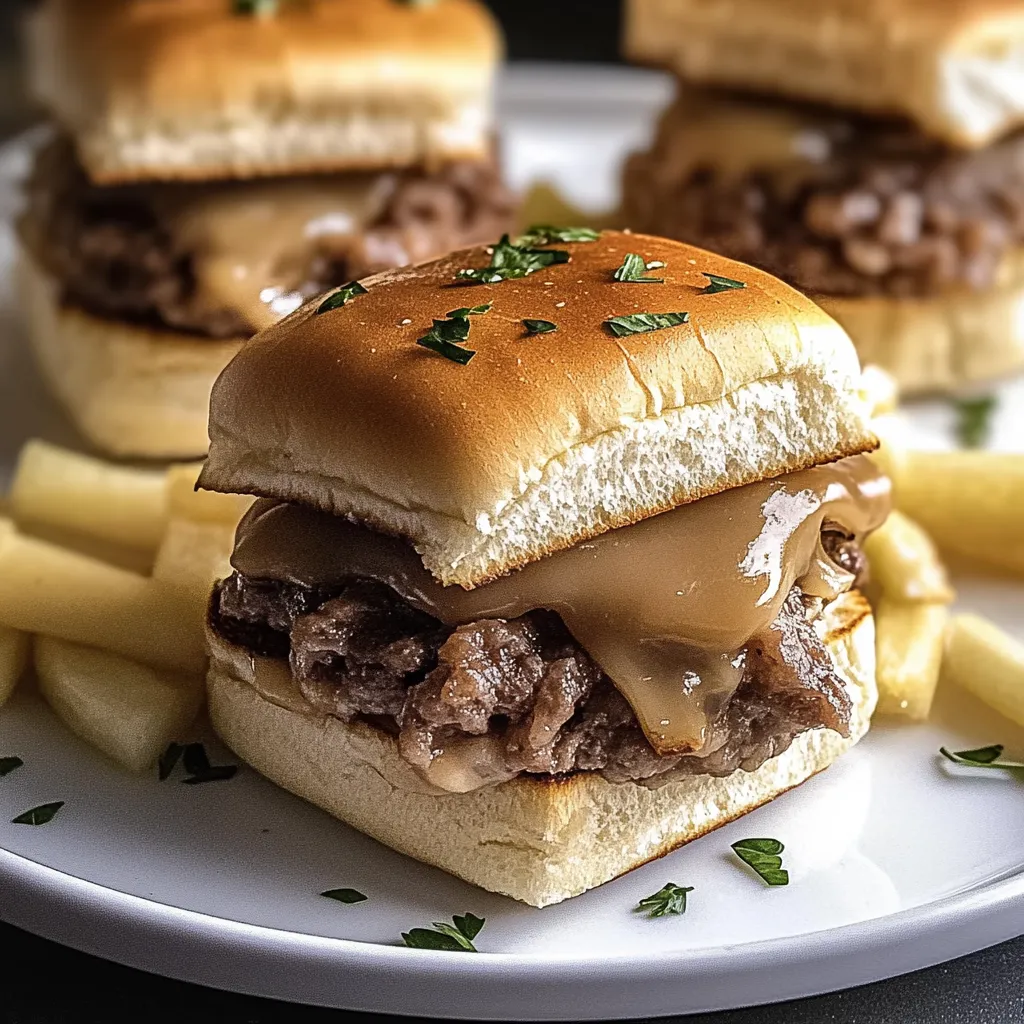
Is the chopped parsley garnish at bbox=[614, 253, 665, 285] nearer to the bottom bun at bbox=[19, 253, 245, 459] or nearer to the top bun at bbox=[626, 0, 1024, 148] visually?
the bottom bun at bbox=[19, 253, 245, 459]

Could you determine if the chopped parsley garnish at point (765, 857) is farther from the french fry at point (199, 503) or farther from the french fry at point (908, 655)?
the french fry at point (199, 503)

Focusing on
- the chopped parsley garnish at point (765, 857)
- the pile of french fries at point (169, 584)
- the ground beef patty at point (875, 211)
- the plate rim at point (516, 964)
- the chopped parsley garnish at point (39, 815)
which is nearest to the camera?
the plate rim at point (516, 964)

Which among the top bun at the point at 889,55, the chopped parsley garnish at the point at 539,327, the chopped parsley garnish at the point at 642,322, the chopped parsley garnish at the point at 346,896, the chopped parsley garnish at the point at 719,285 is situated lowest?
the chopped parsley garnish at the point at 346,896

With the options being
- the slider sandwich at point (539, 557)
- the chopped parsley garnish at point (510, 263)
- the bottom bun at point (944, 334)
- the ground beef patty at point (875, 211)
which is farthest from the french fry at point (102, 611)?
the bottom bun at point (944, 334)

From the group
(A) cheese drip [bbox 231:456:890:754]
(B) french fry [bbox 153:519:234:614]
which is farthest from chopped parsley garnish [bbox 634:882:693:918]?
(B) french fry [bbox 153:519:234:614]

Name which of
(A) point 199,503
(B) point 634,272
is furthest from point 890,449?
(A) point 199,503
